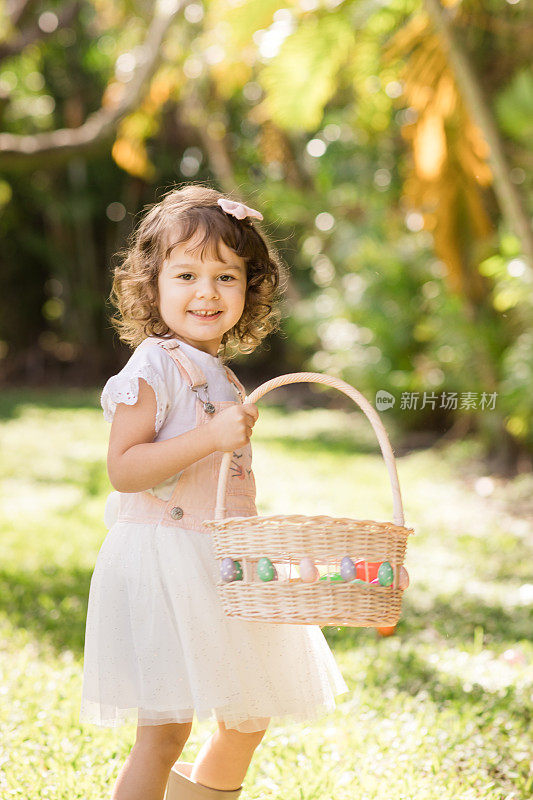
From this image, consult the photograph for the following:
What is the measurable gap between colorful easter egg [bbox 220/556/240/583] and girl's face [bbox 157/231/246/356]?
19.8 inches

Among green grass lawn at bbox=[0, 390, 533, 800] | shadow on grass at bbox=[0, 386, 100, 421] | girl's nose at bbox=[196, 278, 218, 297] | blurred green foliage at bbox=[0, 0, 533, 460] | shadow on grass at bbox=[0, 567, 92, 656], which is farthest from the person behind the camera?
shadow on grass at bbox=[0, 386, 100, 421]

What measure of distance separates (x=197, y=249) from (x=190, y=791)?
115 centimetres

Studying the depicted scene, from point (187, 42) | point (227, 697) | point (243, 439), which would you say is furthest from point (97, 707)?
point (187, 42)

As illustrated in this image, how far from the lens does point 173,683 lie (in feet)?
5.84

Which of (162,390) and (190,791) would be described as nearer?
(162,390)

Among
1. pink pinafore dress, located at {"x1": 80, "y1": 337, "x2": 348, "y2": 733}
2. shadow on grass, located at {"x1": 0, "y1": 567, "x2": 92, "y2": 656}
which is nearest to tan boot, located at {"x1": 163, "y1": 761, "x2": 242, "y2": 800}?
pink pinafore dress, located at {"x1": 80, "y1": 337, "x2": 348, "y2": 733}

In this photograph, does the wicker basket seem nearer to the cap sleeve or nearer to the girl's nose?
the cap sleeve

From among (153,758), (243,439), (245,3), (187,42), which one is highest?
(187,42)

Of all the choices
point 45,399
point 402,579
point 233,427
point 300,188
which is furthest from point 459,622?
point 45,399

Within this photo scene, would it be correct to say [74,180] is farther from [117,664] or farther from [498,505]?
[117,664]

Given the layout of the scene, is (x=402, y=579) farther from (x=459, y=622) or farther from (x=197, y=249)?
(x=459, y=622)

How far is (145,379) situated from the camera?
1.85 metres

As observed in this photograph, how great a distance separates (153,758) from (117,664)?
196 mm

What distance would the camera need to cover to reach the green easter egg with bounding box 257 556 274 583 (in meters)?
1.66
